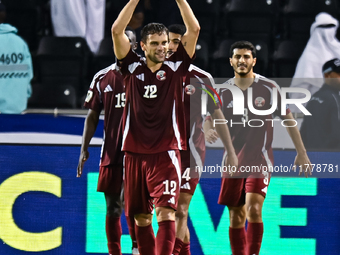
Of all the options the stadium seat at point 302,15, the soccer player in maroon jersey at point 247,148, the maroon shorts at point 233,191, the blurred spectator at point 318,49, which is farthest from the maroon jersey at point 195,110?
the stadium seat at point 302,15

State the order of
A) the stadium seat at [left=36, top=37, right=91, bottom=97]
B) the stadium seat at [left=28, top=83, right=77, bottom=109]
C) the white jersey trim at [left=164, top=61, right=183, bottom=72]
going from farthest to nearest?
the stadium seat at [left=36, top=37, right=91, bottom=97]
the stadium seat at [left=28, top=83, right=77, bottom=109]
the white jersey trim at [left=164, top=61, right=183, bottom=72]

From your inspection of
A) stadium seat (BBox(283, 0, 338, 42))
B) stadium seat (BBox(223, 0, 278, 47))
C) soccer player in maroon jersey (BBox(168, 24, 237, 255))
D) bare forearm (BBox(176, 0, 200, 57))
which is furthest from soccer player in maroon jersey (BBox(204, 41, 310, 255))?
stadium seat (BBox(283, 0, 338, 42))

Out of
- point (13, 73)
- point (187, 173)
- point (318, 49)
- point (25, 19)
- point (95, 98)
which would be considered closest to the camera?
point (187, 173)

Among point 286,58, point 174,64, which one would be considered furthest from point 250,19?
point 174,64

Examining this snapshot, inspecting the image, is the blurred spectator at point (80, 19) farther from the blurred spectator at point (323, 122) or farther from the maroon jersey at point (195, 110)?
the blurred spectator at point (323, 122)

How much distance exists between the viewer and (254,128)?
5625 mm

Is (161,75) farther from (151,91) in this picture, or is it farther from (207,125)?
(207,125)

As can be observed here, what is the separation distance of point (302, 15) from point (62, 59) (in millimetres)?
3280

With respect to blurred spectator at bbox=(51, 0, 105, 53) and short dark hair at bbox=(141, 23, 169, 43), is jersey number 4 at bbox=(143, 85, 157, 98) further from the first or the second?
blurred spectator at bbox=(51, 0, 105, 53)

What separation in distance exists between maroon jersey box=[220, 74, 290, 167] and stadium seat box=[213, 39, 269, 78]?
7.07ft

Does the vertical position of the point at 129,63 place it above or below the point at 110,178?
above

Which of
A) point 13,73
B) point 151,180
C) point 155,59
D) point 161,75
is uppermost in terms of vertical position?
point 155,59

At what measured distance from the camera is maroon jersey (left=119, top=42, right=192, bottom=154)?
4.59 m

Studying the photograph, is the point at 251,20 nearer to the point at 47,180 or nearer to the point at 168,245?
the point at 47,180
